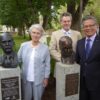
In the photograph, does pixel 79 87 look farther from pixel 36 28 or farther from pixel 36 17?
pixel 36 17

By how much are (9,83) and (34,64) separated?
57 centimetres

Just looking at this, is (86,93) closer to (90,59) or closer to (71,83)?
(71,83)

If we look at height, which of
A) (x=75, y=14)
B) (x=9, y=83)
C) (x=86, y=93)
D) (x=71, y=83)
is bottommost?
(x=86, y=93)

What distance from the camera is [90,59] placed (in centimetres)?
498

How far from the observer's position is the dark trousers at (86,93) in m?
5.15

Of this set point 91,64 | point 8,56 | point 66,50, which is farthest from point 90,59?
point 8,56

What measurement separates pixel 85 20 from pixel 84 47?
1.67ft

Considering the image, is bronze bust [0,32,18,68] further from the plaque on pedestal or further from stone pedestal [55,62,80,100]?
the plaque on pedestal

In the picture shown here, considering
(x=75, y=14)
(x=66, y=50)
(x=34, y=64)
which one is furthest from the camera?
(x=75, y=14)

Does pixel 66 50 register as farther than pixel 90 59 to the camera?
Yes

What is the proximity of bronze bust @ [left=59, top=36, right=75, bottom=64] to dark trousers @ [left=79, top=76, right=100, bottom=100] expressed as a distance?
0.44m

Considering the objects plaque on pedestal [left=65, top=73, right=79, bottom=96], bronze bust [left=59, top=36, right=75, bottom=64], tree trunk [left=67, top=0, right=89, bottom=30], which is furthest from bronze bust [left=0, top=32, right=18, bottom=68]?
tree trunk [left=67, top=0, right=89, bottom=30]

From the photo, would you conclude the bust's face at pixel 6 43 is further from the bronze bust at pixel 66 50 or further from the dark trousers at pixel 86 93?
the dark trousers at pixel 86 93

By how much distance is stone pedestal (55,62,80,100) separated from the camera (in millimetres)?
5309
